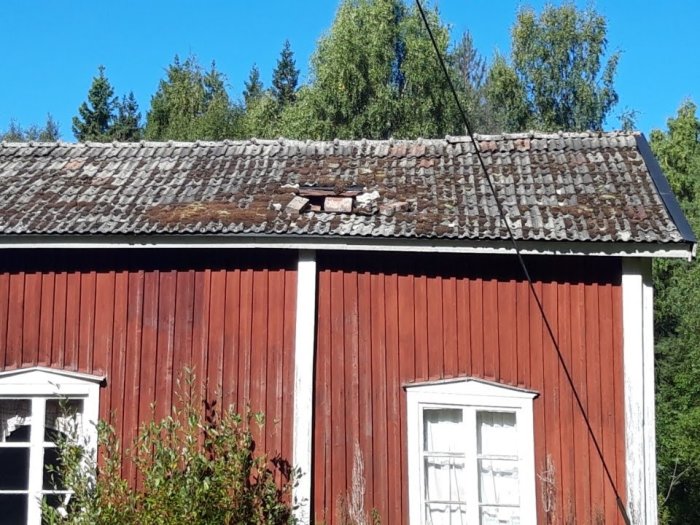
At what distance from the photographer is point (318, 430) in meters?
7.17

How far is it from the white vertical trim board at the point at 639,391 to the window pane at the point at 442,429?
1.49 meters

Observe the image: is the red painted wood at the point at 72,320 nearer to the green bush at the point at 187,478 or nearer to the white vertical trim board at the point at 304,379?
the green bush at the point at 187,478

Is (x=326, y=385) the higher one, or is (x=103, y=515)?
(x=326, y=385)

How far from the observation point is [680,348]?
21.1 meters

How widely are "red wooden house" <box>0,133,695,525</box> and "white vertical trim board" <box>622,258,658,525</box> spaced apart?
2 cm

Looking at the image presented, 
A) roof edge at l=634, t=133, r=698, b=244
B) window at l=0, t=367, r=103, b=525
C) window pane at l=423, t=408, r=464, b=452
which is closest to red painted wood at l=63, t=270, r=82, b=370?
window at l=0, t=367, r=103, b=525

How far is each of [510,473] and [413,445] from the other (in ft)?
3.00

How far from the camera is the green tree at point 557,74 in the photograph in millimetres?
24469

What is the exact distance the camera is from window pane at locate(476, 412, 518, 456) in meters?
7.05

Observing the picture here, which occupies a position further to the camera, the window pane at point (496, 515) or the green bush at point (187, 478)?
the window pane at point (496, 515)

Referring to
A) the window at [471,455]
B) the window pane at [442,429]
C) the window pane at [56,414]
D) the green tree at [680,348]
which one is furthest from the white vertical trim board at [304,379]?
the green tree at [680,348]

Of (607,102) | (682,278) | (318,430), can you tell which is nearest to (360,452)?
(318,430)

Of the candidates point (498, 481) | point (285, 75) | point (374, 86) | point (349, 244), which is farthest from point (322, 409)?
point (285, 75)

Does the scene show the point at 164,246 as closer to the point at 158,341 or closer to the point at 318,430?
the point at 158,341
